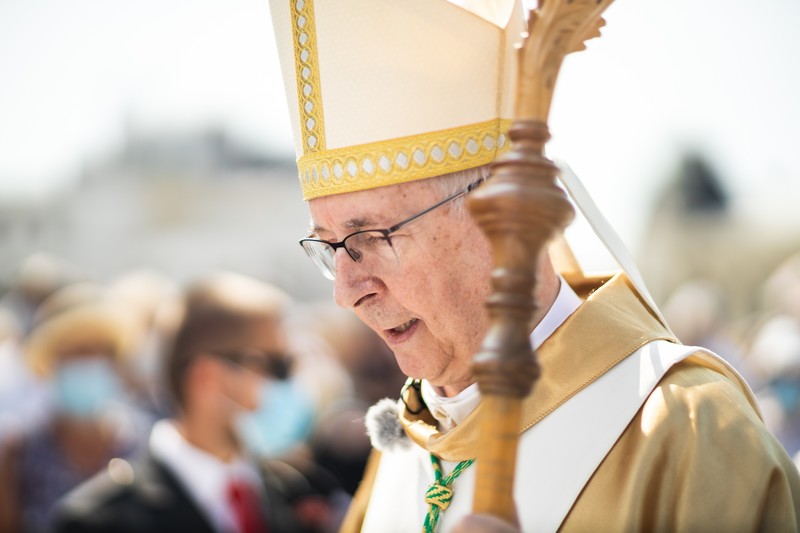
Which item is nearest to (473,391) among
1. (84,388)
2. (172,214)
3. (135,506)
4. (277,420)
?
(135,506)

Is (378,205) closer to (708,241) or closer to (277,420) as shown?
(277,420)

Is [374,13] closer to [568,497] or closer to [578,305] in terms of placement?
[578,305]

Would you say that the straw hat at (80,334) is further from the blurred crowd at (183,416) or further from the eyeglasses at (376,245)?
the eyeglasses at (376,245)

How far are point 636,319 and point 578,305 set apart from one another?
0.18 meters

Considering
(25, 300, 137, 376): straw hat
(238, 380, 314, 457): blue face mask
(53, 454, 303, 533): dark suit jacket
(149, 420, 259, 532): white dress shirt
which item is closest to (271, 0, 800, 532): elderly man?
(53, 454, 303, 533): dark suit jacket

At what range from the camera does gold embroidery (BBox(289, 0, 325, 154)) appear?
2.93 meters

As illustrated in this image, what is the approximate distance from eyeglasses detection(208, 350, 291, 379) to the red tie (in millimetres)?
602

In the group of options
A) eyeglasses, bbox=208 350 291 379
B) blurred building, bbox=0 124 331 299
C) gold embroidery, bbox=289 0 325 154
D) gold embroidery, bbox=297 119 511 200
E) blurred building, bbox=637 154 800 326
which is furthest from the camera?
blurred building, bbox=637 154 800 326

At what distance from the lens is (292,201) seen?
2441cm

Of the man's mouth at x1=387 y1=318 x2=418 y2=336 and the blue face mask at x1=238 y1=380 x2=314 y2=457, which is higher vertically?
the man's mouth at x1=387 y1=318 x2=418 y2=336

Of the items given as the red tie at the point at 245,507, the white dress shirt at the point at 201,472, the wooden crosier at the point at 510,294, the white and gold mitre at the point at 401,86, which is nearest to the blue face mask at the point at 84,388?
the white dress shirt at the point at 201,472

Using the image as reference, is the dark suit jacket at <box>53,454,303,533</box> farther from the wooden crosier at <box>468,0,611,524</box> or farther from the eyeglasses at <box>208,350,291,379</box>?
the wooden crosier at <box>468,0,611,524</box>

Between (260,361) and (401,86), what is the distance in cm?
260

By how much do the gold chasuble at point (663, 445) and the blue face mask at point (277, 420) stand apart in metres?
2.42
